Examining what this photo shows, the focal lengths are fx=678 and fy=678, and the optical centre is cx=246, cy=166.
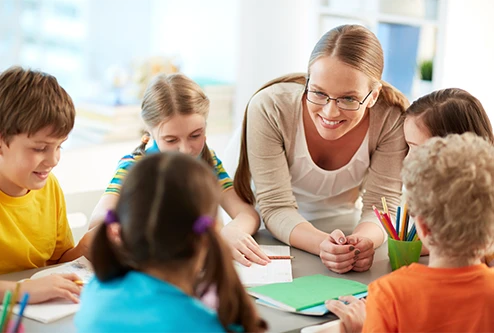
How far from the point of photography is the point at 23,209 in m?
1.59

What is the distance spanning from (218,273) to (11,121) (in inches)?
28.4

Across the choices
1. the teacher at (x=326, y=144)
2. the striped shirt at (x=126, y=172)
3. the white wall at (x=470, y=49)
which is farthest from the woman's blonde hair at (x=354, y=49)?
the white wall at (x=470, y=49)

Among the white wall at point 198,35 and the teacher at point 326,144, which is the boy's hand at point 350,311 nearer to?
the teacher at point 326,144

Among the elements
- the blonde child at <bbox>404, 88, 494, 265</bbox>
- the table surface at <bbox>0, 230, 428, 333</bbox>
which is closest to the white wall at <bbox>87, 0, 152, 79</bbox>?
the table surface at <bbox>0, 230, 428, 333</bbox>

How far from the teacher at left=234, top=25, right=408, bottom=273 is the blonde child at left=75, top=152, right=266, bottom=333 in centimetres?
69

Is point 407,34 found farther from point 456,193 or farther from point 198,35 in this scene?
point 456,193

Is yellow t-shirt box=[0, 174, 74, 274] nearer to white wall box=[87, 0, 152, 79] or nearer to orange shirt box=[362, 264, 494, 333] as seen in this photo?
orange shirt box=[362, 264, 494, 333]

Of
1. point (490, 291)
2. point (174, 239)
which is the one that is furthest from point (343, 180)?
point (174, 239)

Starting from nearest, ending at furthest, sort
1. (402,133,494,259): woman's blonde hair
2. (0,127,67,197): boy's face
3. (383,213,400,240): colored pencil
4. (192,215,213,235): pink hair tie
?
1. (192,215,213,235): pink hair tie
2. (402,133,494,259): woman's blonde hair
3. (0,127,67,197): boy's face
4. (383,213,400,240): colored pencil

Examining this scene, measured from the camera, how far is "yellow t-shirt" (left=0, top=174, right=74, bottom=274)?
155 centimetres

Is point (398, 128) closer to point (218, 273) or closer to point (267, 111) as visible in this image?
point (267, 111)

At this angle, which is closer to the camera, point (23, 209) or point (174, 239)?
point (174, 239)

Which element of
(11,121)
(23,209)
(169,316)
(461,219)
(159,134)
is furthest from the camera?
(159,134)

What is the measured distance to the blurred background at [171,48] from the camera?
303cm
